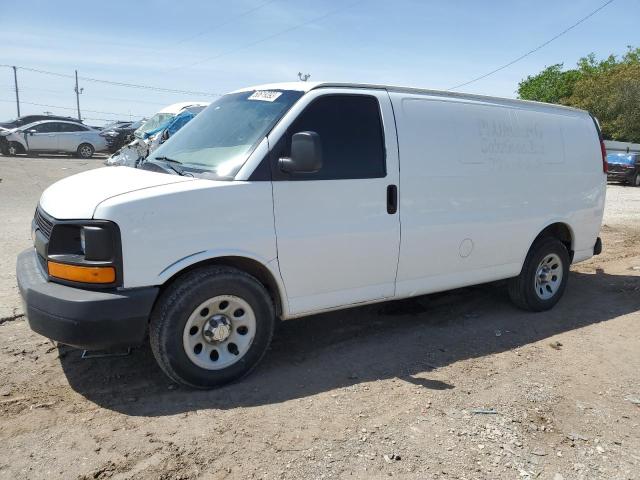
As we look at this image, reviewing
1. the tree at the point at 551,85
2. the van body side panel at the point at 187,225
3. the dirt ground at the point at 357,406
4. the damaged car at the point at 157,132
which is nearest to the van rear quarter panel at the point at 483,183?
the dirt ground at the point at 357,406

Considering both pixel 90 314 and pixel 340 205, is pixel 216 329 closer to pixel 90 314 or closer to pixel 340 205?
pixel 90 314

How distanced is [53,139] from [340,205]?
2327 cm

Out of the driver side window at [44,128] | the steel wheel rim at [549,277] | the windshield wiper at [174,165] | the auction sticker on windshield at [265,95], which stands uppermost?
the driver side window at [44,128]

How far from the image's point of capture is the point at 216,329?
379 cm

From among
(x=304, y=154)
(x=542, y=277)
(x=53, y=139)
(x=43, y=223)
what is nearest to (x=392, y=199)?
(x=304, y=154)

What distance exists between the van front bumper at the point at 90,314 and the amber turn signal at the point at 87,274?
Answer: 0.07 m

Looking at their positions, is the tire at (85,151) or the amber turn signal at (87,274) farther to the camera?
the tire at (85,151)

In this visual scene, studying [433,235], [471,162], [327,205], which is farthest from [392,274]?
[471,162]

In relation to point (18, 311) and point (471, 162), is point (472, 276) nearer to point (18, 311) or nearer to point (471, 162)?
point (471, 162)

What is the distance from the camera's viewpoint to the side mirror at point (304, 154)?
3771mm

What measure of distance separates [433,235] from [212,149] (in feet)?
6.28

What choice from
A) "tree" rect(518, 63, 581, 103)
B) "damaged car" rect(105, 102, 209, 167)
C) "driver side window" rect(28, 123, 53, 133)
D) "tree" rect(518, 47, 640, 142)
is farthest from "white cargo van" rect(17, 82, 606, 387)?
"tree" rect(518, 63, 581, 103)

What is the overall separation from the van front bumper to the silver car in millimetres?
22961

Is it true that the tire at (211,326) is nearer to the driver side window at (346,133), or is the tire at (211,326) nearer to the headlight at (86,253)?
the headlight at (86,253)
